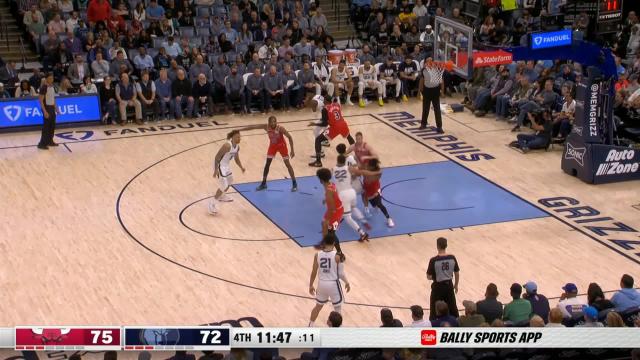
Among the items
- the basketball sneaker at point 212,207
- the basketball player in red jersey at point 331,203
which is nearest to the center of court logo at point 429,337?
the basketball player in red jersey at point 331,203

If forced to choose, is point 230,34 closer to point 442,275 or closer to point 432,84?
point 432,84

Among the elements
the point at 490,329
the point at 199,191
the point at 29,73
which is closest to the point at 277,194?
the point at 199,191

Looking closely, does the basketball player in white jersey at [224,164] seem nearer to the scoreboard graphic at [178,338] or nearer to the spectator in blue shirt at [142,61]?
the scoreboard graphic at [178,338]

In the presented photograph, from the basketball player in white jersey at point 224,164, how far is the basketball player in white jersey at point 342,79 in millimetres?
8503

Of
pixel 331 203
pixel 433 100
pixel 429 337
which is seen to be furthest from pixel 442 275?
pixel 433 100

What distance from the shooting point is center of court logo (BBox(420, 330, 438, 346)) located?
12.0 m

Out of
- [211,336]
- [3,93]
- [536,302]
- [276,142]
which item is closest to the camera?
[211,336]

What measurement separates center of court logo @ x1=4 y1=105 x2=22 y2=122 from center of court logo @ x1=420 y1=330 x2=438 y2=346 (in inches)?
617

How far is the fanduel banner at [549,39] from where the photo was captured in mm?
20297

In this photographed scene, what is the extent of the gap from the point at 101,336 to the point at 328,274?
3404 millimetres

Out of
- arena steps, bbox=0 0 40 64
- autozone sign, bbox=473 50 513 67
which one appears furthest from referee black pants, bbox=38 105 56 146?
autozone sign, bbox=473 50 513 67

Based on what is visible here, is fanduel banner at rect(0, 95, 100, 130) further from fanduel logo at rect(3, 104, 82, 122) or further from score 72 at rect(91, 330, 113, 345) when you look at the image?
score 72 at rect(91, 330, 113, 345)

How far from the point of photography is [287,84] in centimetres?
2711

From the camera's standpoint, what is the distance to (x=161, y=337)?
12125 millimetres
